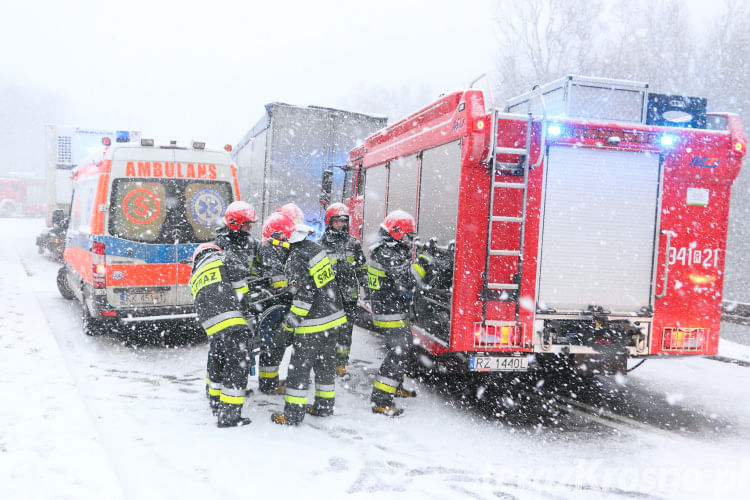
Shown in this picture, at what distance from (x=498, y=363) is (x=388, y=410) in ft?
3.57

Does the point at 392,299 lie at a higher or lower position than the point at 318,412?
higher

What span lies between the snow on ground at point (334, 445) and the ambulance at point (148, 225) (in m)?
0.84

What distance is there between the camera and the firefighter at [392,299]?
5391 millimetres

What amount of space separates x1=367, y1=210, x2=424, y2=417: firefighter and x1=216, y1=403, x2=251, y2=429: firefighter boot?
4.13 ft

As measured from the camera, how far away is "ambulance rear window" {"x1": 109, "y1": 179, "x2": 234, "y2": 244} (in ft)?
23.8

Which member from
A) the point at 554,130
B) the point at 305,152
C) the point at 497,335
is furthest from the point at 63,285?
the point at 554,130

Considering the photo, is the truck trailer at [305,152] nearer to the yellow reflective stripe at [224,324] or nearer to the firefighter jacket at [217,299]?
the firefighter jacket at [217,299]

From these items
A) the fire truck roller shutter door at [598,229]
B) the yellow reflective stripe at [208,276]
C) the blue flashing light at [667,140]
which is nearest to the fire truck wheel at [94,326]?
the yellow reflective stripe at [208,276]

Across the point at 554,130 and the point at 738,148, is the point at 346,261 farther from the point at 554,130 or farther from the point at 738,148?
the point at 738,148

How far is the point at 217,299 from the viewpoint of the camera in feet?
16.0

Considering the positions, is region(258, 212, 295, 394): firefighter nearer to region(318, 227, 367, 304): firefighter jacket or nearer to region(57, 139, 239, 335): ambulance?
region(318, 227, 367, 304): firefighter jacket

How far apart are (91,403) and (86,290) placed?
2890 millimetres

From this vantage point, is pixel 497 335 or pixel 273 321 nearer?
pixel 497 335

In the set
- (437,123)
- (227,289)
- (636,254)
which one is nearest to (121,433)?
(227,289)
